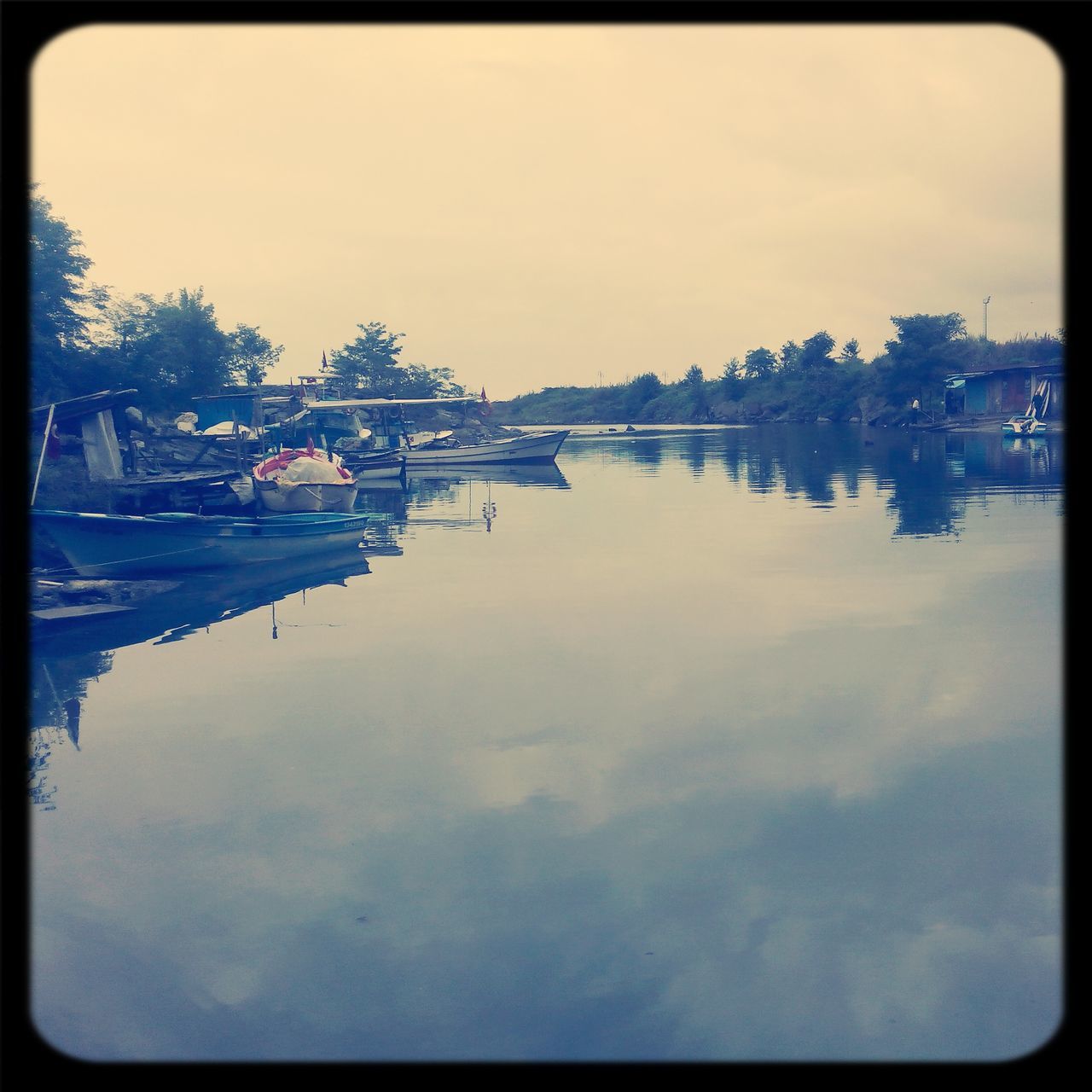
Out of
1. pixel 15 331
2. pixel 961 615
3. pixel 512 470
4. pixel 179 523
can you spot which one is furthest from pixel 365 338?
pixel 15 331

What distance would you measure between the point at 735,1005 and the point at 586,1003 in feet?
3.08

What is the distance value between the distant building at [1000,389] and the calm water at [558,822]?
→ 4337cm

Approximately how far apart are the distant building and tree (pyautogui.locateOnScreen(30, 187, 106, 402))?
4808 cm

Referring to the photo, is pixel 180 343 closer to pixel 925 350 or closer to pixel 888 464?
pixel 888 464

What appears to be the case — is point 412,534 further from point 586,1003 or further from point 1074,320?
point 1074,320

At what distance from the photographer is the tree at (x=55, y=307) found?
32656mm

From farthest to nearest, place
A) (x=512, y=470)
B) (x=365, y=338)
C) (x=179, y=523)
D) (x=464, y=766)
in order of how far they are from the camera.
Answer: (x=365, y=338) → (x=512, y=470) → (x=179, y=523) → (x=464, y=766)

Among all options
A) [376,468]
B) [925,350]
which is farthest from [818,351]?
[376,468]

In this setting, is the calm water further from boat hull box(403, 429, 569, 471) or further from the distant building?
the distant building

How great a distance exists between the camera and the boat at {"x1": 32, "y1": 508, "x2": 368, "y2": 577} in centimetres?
2155

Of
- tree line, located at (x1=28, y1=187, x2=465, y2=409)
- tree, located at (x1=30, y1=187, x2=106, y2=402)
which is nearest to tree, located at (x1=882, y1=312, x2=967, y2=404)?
tree line, located at (x1=28, y1=187, x2=465, y2=409)

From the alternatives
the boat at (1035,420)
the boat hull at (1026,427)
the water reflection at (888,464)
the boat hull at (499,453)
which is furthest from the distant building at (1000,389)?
the boat hull at (499,453)

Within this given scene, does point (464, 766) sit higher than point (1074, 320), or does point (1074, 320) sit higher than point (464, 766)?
point (1074, 320)

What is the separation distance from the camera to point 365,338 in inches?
3349
